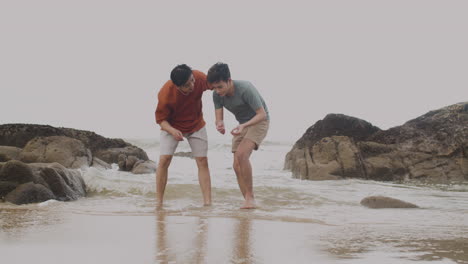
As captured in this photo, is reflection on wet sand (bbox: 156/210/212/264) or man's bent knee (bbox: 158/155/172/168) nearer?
reflection on wet sand (bbox: 156/210/212/264)

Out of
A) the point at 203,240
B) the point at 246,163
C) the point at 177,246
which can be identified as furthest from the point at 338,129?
the point at 177,246

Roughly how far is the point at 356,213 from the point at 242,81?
1.90 meters

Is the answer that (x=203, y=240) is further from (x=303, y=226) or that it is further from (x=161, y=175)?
(x=161, y=175)

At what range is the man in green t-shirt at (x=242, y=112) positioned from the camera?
5.21 m

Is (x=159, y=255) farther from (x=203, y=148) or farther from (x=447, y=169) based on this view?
(x=447, y=169)

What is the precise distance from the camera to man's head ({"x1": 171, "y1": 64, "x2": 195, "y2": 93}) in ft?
16.7

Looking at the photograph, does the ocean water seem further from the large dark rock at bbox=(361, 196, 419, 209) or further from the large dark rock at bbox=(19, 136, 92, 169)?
the large dark rock at bbox=(19, 136, 92, 169)

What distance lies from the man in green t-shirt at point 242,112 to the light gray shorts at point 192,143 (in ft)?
1.07

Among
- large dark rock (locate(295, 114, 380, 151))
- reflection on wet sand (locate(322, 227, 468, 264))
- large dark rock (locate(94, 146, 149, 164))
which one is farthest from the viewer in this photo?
large dark rock (locate(94, 146, 149, 164))


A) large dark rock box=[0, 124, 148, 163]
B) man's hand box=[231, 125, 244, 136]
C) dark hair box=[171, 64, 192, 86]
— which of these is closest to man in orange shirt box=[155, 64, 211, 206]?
dark hair box=[171, 64, 192, 86]

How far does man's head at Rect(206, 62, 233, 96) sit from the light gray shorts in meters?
0.68

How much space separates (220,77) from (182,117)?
717mm

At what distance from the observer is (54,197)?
243 inches

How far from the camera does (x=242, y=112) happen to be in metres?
5.67
